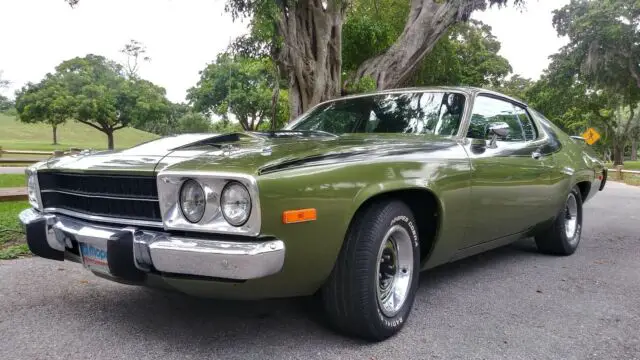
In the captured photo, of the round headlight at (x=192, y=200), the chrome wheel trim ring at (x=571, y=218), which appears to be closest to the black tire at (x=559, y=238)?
the chrome wheel trim ring at (x=571, y=218)

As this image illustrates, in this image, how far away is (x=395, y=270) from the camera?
2.90 m

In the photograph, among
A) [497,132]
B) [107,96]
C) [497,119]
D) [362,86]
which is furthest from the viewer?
[107,96]

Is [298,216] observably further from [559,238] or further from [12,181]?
[12,181]

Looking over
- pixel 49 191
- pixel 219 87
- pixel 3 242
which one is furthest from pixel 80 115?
pixel 49 191

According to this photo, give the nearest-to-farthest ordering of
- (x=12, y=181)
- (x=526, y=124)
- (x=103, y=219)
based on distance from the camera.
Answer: (x=103, y=219) → (x=526, y=124) → (x=12, y=181)

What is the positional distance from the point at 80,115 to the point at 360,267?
123 feet

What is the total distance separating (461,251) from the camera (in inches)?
134

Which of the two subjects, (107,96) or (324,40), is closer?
(324,40)

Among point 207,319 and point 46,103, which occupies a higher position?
point 46,103

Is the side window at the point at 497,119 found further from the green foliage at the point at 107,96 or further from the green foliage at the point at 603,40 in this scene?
the green foliage at the point at 107,96

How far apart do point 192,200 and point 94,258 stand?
2.28 feet

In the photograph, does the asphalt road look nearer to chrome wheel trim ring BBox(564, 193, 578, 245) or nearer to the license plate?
the license plate

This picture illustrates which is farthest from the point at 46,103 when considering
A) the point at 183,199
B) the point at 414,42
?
the point at 183,199

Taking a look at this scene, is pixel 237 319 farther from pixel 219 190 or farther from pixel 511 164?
pixel 511 164
